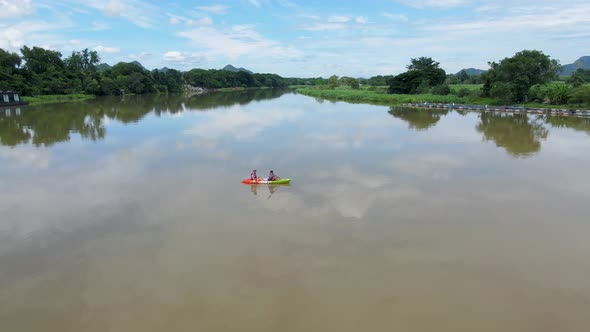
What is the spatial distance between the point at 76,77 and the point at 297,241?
6693cm

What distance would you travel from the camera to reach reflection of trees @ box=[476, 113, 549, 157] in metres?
21.1

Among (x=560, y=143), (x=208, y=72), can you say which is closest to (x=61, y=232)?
(x=560, y=143)

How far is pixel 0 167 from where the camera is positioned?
54.0 feet

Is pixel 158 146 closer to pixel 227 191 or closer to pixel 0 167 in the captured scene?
pixel 0 167

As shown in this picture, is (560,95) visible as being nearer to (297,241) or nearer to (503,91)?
(503,91)

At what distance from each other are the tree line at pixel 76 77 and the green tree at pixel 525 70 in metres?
58.9

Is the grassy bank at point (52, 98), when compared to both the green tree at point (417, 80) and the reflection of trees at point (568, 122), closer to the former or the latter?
the green tree at point (417, 80)

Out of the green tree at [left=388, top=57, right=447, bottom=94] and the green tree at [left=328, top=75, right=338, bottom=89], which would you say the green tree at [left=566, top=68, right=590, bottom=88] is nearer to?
the green tree at [left=388, top=57, right=447, bottom=94]

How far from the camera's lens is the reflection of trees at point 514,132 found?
21058 millimetres

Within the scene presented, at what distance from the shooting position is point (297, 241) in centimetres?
942

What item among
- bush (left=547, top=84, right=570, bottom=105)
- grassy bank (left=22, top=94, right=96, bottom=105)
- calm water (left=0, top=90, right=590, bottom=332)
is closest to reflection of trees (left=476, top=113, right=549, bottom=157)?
calm water (left=0, top=90, right=590, bottom=332)

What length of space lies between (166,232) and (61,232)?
2765mm

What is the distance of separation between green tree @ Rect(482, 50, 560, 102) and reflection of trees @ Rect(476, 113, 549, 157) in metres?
5.51

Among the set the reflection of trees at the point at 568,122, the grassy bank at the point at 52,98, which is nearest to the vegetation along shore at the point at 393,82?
the grassy bank at the point at 52,98
